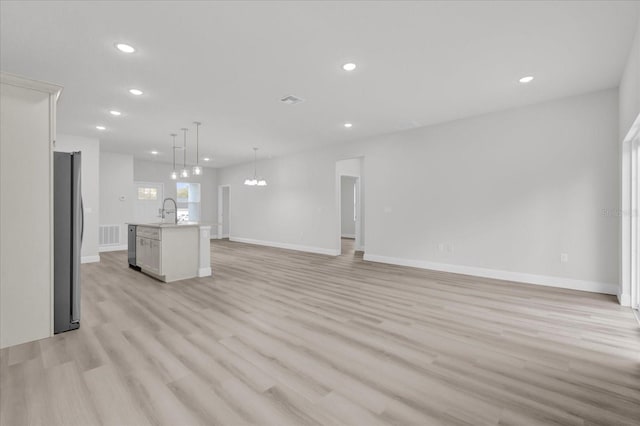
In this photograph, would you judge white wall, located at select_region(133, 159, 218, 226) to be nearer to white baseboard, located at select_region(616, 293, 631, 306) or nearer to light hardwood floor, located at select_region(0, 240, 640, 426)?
light hardwood floor, located at select_region(0, 240, 640, 426)

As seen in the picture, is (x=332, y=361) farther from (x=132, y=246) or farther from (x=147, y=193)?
(x=147, y=193)

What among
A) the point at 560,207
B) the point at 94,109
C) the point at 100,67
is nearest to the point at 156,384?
the point at 100,67

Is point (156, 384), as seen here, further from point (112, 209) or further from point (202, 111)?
point (112, 209)

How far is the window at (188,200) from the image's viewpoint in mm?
11125

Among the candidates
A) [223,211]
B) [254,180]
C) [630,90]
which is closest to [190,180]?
[223,211]

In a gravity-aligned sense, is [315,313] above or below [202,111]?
below

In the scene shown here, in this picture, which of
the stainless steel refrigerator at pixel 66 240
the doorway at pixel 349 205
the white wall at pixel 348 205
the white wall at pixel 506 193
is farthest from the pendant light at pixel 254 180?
the stainless steel refrigerator at pixel 66 240

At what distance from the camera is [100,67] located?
11.5ft

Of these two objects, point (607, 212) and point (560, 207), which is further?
point (560, 207)

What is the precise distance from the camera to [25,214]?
2.68 meters

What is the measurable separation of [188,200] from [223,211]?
148 cm

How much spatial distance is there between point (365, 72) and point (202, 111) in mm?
2953

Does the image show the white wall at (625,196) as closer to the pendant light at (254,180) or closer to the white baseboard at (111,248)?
the pendant light at (254,180)

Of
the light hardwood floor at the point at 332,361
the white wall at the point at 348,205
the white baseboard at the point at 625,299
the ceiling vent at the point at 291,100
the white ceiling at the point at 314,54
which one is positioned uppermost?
the ceiling vent at the point at 291,100
